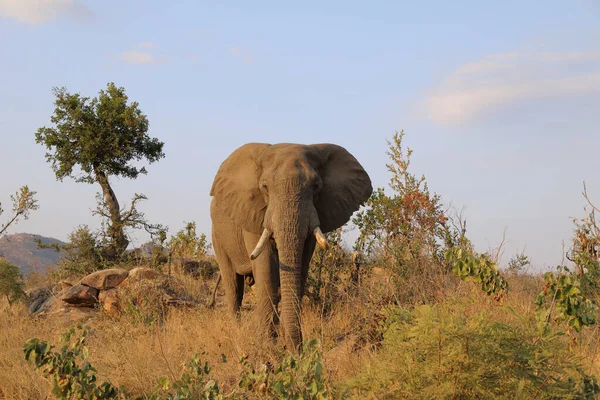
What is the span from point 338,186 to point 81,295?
20.2 ft

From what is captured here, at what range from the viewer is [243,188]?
9.68 metres

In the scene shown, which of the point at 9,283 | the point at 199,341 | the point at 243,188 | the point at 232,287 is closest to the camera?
the point at 199,341

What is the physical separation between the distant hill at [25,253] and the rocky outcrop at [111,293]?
143 inches

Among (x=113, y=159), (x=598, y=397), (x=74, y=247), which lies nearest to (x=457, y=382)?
(x=598, y=397)

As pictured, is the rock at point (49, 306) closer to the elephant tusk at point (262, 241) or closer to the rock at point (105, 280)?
the rock at point (105, 280)

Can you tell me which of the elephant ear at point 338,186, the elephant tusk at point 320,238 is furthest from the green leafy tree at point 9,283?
the elephant tusk at point 320,238

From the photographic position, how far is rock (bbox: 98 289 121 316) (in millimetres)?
12733

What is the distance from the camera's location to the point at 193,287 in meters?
14.5

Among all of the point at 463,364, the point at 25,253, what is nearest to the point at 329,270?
the point at 463,364

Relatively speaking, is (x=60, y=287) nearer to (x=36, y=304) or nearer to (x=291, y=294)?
(x=36, y=304)

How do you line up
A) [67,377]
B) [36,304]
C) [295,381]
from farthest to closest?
[36,304]
[67,377]
[295,381]

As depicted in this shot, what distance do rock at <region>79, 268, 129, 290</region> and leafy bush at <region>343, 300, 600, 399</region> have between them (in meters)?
9.58

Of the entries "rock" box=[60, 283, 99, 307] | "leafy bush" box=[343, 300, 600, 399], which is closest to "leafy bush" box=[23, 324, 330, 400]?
"leafy bush" box=[343, 300, 600, 399]

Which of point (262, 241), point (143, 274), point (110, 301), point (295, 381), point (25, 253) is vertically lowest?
point (295, 381)
